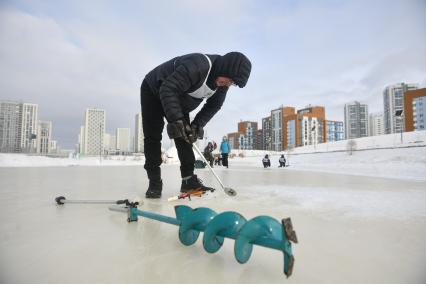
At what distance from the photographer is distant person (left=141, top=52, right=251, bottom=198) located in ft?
6.08

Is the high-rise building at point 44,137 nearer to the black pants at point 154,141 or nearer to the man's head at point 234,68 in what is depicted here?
the black pants at point 154,141

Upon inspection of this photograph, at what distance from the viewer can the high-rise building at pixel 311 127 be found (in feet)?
245

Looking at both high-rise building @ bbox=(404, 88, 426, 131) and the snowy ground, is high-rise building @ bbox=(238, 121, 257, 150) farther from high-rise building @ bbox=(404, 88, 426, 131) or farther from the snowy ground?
the snowy ground

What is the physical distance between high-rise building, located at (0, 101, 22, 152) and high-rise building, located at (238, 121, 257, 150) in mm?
67634

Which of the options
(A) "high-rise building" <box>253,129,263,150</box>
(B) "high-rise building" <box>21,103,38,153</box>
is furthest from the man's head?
(A) "high-rise building" <box>253,129,263,150</box>

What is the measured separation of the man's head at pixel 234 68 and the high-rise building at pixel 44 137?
336ft

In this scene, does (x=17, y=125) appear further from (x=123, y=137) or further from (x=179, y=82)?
(x=123, y=137)

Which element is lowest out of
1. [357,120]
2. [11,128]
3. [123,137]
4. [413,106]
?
[11,128]

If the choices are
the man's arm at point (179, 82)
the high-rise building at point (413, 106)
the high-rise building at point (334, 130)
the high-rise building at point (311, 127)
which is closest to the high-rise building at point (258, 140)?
the high-rise building at point (311, 127)

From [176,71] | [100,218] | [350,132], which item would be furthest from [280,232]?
[350,132]

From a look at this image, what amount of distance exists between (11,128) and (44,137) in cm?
4418

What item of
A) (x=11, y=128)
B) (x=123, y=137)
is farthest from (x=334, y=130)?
(x=123, y=137)

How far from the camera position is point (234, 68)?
6.39ft

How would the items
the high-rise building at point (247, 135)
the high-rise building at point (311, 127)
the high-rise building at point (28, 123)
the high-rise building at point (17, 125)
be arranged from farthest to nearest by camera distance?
the high-rise building at point (247, 135), the high-rise building at point (311, 127), the high-rise building at point (28, 123), the high-rise building at point (17, 125)
